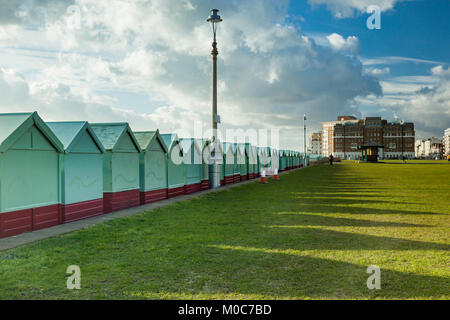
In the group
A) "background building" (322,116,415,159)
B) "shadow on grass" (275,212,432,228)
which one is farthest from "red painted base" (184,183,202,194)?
"background building" (322,116,415,159)

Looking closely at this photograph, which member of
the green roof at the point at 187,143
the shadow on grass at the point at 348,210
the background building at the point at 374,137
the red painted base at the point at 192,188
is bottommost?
the shadow on grass at the point at 348,210

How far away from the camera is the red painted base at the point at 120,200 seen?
1309cm

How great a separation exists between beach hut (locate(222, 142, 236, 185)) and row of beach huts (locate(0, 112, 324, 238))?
7662mm

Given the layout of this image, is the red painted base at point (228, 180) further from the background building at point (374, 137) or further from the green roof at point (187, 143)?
the background building at point (374, 137)

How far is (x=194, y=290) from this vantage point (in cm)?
546

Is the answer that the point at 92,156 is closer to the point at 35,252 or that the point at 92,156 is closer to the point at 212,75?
the point at 35,252

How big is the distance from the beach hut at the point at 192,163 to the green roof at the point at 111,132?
5.32 m

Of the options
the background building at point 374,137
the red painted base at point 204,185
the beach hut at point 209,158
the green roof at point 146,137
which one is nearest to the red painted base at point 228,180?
the red painted base at point 204,185

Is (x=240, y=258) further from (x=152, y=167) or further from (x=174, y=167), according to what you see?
(x=174, y=167)

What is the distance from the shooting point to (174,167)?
715 inches

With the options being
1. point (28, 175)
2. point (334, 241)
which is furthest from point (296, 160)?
point (28, 175)

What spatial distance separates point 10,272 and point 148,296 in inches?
109

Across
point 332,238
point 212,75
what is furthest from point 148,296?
point 212,75

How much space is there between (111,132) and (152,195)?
3.58 metres
